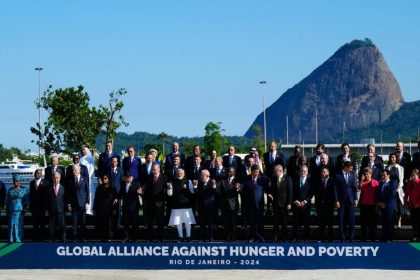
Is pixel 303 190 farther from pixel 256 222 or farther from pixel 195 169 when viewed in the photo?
pixel 195 169

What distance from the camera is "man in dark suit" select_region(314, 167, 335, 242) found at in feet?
56.0

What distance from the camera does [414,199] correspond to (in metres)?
16.9

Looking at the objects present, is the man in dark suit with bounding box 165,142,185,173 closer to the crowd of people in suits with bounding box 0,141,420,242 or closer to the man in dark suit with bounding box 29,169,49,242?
the crowd of people in suits with bounding box 0,141,420,242

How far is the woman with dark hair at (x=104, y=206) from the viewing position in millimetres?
17500

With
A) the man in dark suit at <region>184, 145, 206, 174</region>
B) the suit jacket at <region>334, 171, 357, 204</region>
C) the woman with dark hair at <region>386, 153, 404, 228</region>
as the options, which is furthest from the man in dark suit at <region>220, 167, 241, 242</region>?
the woman with dark hair at <region>386, 153, 404, 228</region>

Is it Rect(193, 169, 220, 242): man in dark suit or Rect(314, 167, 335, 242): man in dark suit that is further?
Rect(193, 169, 220, 242): man in dark suit

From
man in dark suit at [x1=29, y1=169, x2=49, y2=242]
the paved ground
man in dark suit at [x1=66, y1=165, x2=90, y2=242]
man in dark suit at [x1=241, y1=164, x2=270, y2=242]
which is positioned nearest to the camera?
the paved ground

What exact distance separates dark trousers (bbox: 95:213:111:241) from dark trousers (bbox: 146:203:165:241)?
895 mm

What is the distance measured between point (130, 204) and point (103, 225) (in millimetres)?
887

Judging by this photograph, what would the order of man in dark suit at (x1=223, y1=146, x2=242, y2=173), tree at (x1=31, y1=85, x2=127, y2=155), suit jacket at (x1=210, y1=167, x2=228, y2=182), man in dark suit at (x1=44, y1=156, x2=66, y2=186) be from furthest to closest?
tree at (x1=31, y1=85, x2=127, y2=155)
man in dark suit at (x1=44, y1=156, x2=66, y2=186)
man in dark suit at (x1=223, y1=146, x2=242, y2=173)
suit jacket at (x1=210, y1=167, x2=228, y2=182)

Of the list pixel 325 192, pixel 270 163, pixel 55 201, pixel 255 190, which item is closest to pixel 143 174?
pixel 55 201

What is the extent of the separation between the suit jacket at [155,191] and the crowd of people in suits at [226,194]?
2cm

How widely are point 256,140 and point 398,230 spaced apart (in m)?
93.4

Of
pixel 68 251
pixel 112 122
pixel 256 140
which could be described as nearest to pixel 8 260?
pixel 68 251
